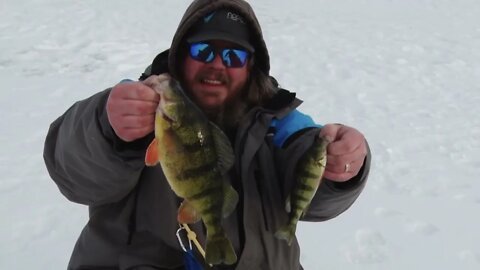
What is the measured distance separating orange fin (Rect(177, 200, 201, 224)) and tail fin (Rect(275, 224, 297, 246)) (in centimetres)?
51

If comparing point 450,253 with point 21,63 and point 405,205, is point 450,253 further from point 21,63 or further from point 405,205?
point 21,63

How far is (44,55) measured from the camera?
7.51 m

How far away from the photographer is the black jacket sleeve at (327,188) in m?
2.10

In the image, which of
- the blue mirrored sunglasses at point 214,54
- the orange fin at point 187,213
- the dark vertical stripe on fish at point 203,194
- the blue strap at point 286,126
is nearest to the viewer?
the dark vertical stripe on fish at point 203,194

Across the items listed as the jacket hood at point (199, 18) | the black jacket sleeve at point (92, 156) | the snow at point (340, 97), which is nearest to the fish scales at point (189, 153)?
the black jacket sleeve at point (92, 156)

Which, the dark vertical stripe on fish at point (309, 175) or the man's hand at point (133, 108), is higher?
the man's hand at point (133, 108)

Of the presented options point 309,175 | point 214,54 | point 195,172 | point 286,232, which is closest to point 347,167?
point 309,175

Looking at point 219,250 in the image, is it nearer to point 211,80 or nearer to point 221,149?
point 221,149

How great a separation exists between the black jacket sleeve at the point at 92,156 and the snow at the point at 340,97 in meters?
1.60

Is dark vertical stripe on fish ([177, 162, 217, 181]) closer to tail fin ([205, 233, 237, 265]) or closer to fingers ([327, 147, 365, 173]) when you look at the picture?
tail fin ([205, 233, 237, 265])

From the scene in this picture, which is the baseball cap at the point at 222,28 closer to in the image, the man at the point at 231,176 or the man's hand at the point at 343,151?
the man at the point at 231,176

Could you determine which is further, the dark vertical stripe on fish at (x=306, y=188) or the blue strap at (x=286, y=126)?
the blue strap at (x=286, y=126)

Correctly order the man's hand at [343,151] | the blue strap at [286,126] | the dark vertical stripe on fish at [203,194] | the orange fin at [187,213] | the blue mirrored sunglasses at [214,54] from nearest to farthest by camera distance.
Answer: the dark vertical stripe on fish at [203,194], the orange fin at [187,213], the man's hand at [343,151], the blue mirrored sunglasses at [214,54], the blue strap at [286,126]

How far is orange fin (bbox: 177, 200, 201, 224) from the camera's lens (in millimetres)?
1727
